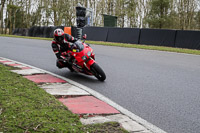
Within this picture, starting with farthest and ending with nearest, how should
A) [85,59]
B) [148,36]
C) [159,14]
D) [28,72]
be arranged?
1. [159,14]
2. [148,36]
3. [28,72]
4. [85,59]

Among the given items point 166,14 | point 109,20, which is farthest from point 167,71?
point 166,14

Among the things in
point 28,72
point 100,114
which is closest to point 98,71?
point 28,72

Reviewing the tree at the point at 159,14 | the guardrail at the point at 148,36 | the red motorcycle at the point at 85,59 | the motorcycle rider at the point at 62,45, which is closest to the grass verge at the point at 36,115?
the red motorcycle at the point at 85,59

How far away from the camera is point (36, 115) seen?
3625 millimetres

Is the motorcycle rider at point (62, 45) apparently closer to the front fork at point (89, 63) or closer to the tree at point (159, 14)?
the front fork at point (89, 63)

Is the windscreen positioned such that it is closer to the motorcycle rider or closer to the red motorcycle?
the red motorcycle

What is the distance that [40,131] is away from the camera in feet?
10.2

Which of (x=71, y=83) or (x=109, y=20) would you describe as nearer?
(x=71, y=83)

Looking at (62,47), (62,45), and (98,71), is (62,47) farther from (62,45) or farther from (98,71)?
(98,71)

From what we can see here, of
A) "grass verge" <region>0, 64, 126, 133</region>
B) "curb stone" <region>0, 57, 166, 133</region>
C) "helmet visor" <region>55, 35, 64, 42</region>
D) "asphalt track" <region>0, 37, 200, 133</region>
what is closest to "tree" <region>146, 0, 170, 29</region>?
"asphalt track" <region>0, 37, 200, 133</region>

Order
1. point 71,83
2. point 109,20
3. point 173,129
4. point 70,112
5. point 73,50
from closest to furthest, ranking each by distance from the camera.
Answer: point 173,129 < point 70,112 < point 71,83 < point 73,50 < point 109,20

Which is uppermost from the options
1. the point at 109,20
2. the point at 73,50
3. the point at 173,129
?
the point at 109,20

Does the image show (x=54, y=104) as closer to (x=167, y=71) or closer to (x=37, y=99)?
(x=37, y=99)

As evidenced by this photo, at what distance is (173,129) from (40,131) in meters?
1.81
